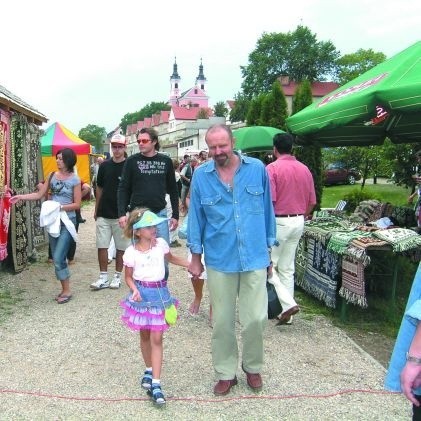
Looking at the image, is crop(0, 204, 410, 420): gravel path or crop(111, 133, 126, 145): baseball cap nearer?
crop(0, 204, 410, 420): gravel path

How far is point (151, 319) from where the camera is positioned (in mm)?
3510

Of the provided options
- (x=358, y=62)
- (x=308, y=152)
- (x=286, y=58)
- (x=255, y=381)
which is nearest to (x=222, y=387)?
(x=255, y=381)

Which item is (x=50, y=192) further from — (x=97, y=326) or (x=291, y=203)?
(x=291, y=203)

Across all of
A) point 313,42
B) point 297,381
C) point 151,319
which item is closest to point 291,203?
point 297,381

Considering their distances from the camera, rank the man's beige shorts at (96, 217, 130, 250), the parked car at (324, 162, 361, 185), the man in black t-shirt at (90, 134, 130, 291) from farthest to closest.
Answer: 1. the parked car at (324, 162, 361, 185)
2. the man's beige shorts at (96, 217, 130, 250)
3. the man in black t-shirt at (90, 134, 130, 291)

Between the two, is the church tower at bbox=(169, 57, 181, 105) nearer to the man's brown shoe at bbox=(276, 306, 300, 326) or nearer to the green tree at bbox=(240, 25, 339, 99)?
the green tree at bbox=(240, 25, 339, 99)

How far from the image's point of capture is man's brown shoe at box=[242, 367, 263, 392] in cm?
367

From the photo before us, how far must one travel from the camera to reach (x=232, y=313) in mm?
3611

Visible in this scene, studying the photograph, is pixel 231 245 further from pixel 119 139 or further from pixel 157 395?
pixel 119 139

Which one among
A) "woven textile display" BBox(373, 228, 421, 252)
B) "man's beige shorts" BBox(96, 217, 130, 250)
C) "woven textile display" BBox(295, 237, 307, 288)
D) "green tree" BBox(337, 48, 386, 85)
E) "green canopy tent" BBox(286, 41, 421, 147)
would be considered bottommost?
"woven textile display" BBox(295, 237, 307, 288)

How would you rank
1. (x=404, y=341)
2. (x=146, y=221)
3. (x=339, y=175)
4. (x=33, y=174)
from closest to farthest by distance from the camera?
(x=404, y=341) < (x=146, y=221) < (x=33, y=174) < (x=339, y=175)

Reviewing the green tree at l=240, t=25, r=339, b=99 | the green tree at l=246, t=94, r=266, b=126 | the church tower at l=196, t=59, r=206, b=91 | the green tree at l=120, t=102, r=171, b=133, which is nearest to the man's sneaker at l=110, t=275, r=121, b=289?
the green tree at l=246, t=94, r=266, b=126

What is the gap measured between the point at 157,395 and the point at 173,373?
0.54 meters

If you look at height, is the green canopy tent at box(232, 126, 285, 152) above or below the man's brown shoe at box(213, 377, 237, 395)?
above
